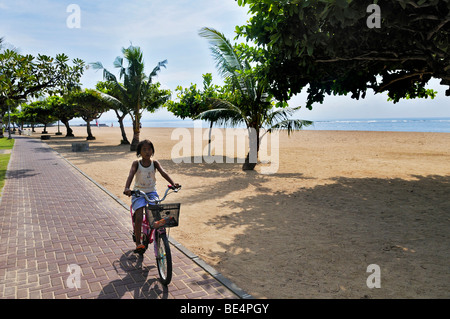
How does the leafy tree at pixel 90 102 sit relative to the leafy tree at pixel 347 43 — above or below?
above

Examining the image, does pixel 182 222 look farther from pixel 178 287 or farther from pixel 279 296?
pixel 279 296

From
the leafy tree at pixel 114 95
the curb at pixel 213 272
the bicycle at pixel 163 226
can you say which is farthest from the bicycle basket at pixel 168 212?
the leafy tree at pixel 114 95

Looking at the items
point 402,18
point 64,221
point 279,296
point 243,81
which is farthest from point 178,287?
point 243,81

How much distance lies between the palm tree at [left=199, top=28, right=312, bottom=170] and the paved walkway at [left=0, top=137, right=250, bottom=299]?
8174 mm

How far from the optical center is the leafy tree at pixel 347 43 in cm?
627

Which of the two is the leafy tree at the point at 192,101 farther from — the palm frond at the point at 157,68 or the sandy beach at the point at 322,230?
the sandy beach at the point at 322,230

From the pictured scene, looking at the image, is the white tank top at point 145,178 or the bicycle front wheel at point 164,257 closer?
the bicycle front wheel at point 164,257

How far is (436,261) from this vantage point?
496cm

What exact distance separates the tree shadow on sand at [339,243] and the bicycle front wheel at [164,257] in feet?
3.13

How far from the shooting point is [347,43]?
7.77m

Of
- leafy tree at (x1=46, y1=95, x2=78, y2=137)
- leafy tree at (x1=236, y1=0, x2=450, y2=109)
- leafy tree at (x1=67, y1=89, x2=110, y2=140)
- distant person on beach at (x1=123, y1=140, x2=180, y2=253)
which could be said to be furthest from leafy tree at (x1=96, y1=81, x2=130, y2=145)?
distant person on beach at (x1=123, y1=140, x2=180, y2=253)

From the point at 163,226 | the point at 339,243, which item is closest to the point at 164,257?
the point at 163,226

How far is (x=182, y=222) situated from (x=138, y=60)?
18717mm

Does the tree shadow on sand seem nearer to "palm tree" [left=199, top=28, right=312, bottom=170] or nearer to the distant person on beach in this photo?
the distant person on beach
